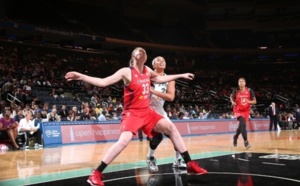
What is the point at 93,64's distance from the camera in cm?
2750

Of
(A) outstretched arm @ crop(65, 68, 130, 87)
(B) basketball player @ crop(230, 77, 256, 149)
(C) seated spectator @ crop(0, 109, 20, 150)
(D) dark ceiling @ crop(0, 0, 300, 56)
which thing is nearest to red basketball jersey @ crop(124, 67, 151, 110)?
(A) outstretched arm @ crop(65, 68, 130, 87)

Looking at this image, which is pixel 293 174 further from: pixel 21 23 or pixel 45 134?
pixel 21 23

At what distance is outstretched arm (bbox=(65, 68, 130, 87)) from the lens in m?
4.52

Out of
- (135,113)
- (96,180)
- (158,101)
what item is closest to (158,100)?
(158,101)

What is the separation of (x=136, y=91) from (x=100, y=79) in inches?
23.2

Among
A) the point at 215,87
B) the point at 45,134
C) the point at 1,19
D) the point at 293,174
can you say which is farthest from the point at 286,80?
the point at 293,174

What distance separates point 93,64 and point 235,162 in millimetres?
21516

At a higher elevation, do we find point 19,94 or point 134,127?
point 19,94

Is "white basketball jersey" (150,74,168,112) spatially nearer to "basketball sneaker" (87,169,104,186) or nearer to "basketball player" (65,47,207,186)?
"basketball player" (65,47,207,186)

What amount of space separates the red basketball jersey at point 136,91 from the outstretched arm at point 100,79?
13cm

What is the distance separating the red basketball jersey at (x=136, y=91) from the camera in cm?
506

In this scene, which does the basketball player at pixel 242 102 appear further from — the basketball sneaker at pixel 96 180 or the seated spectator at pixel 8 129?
the seated spectator at pixel 8 129

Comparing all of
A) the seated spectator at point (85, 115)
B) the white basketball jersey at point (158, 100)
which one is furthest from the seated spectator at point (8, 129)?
the white basketball jersey at point (158, 100)

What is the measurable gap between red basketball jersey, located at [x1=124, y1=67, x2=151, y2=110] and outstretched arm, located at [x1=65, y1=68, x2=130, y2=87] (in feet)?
0.42
